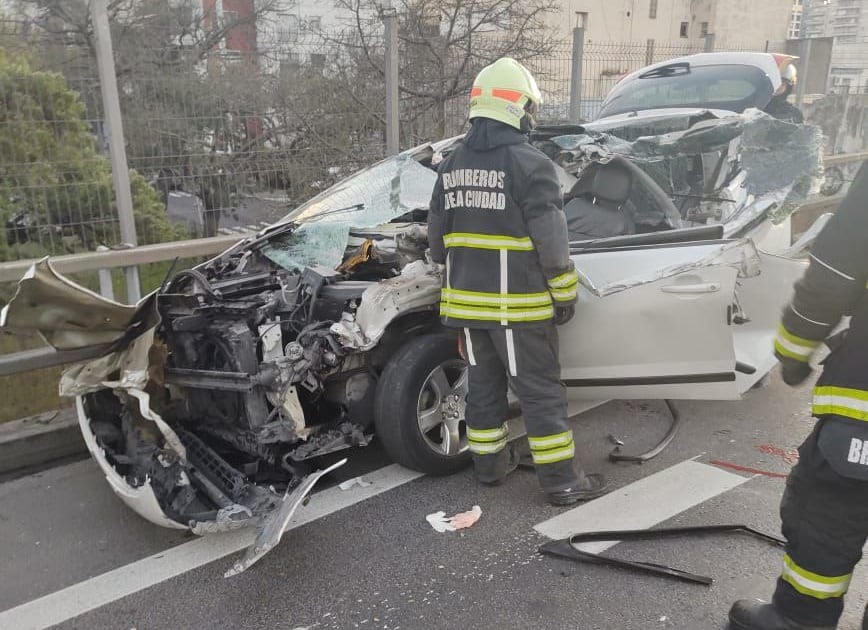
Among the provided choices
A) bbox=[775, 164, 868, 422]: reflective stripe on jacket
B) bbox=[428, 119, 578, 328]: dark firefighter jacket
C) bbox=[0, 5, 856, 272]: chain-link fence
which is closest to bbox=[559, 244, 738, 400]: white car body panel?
A: bbox=[428, 119, 578, 328]: dark firefighter jacket

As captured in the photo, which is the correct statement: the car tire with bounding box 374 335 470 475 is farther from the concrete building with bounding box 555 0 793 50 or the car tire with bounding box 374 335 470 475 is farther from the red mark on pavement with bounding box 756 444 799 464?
the concrete building with bounding box 555 0 793 50

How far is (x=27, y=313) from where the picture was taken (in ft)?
9.89

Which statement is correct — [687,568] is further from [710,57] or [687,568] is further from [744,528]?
[710,57]

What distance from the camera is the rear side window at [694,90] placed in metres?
5.76

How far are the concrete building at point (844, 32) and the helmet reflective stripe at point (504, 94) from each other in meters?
12.8

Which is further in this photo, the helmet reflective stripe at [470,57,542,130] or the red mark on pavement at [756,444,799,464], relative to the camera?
the red mark on pavement at [756,444,799,464]

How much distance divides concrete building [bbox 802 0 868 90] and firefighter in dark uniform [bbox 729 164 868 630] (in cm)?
1359

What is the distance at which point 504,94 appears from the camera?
332 centimetres

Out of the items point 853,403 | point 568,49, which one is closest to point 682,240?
point 853,403

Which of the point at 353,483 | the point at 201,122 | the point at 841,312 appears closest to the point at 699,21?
the point at 201,122

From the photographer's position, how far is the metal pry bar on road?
2.97 m

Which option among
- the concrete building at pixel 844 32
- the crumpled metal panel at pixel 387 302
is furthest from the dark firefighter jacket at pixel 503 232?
the concrete building at pixel 844 32

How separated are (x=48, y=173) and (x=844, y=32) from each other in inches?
592

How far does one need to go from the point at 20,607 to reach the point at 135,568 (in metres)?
0.43
